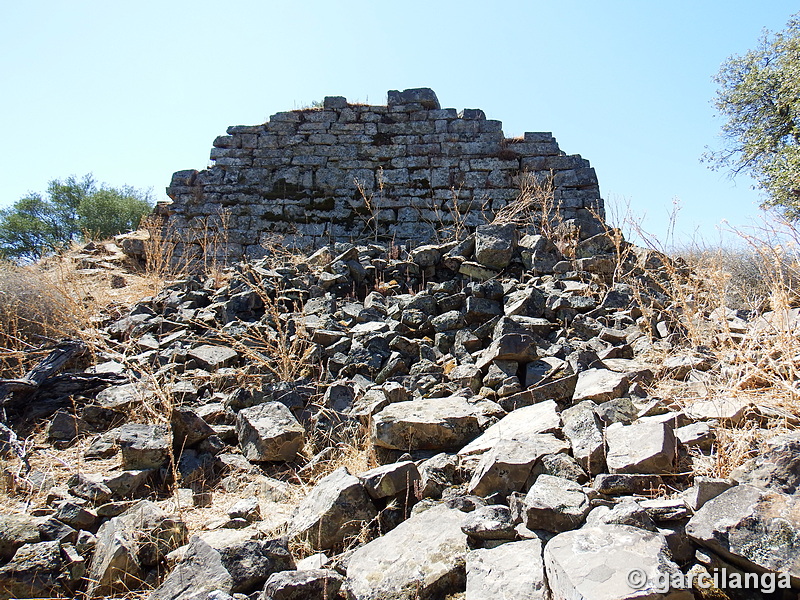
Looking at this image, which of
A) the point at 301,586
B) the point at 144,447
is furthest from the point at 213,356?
the point at 301,586

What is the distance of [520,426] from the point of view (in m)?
2.93

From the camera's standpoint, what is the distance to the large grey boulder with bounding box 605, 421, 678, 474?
7.32 ft

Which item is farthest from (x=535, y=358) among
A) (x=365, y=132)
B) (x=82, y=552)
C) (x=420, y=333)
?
(x=365, y=132)

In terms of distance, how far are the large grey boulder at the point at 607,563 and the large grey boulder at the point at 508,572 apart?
0.04 m

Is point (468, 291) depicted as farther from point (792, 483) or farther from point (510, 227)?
point (792, 483)

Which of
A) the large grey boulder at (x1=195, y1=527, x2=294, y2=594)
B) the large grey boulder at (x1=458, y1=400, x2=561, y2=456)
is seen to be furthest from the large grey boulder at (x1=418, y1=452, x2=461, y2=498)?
the large grey boulder at (x1=195, y1=527, x2=294, y2=594)

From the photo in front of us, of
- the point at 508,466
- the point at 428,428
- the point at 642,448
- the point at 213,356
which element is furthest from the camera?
the point at 213,356

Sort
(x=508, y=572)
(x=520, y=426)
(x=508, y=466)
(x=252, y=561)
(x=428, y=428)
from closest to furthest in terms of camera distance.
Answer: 1. (x=508, y=572)
2. (x=252, y=561)
3. (x=508, y=466)
4. (x=520, y=426)
5. (x=428, y=428)

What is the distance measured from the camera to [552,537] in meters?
1.96

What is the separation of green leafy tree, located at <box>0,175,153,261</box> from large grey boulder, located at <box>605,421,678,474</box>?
14.0 meters

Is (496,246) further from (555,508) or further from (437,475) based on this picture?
(555,508)

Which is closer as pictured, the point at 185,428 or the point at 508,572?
the point at 508,572

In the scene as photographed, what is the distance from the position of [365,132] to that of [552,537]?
304 inches

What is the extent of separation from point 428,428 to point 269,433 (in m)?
1.04
